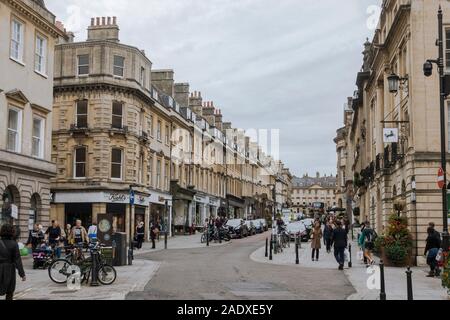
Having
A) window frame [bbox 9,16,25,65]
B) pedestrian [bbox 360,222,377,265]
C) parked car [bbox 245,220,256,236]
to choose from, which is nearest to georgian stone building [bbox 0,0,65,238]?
window frame [bbox 9,16,25,65]

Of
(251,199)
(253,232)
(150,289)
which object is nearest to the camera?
(150,289)

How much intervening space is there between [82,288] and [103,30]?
31883 millimetres

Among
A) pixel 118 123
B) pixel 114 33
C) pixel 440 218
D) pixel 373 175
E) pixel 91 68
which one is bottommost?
pixel 440 218

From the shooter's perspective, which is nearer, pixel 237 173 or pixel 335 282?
pixel 335 282

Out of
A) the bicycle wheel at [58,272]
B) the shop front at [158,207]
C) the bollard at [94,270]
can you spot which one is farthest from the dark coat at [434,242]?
the shop front at [158,207]

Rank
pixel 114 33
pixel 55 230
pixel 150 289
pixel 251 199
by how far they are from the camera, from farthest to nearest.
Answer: pixel 251 199 < pixel 114 33 < pixel 55 230 < pixel 150 289

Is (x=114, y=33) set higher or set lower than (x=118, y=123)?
higher

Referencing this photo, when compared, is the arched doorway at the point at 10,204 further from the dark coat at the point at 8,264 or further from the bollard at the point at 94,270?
the dark coat at the point at 8,264

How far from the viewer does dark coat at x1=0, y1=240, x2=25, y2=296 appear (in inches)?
427

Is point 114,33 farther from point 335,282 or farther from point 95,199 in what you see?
point 335,282

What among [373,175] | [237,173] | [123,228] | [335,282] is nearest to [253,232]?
[123,228]

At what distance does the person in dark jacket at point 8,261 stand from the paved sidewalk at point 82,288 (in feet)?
9.53

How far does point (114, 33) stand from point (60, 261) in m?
30.2
